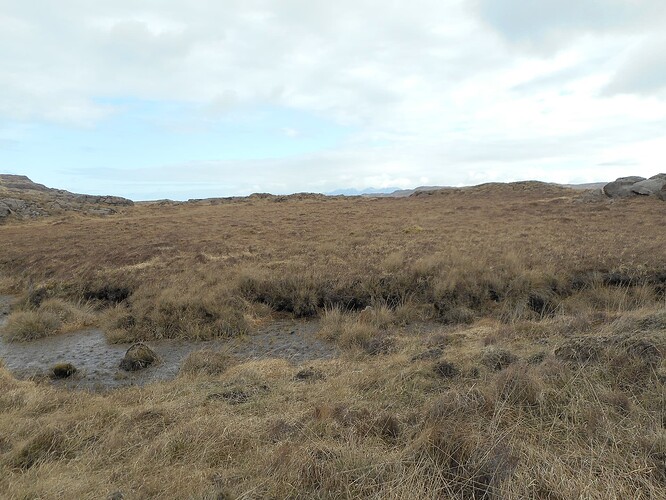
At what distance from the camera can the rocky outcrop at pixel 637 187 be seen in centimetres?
3150

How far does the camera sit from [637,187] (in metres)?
33.1

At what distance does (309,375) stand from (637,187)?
3632cm

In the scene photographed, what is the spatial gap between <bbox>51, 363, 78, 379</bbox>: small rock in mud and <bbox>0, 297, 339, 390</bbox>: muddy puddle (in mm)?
138

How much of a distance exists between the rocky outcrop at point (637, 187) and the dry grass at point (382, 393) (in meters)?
21.5

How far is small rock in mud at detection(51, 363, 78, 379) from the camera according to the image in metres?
8.30

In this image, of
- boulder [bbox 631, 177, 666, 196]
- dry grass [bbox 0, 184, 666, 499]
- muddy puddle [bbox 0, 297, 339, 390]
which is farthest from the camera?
boulder [bbox 631, 177, 666, 196]

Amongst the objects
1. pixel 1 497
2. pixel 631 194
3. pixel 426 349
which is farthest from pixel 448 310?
pixel 631 194

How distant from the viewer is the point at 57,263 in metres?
17.3

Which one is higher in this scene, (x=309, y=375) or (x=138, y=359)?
(x=309, y=375)

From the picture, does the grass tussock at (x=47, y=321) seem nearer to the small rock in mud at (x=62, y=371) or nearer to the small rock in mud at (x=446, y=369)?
the small rock in mud at (x=62, y=371)

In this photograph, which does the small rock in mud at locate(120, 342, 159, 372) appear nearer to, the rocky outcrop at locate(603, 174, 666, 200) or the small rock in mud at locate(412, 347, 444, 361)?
the small rock in mud at locate(412, 347, 444, 361)

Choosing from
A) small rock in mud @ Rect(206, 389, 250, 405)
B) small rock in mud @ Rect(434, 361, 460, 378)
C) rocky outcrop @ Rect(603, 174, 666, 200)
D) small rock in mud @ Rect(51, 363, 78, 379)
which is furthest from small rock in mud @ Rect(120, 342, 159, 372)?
rocky outcrop @ Rect(603, 174, 666, 200)

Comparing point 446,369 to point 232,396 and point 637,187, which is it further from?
point 637,187

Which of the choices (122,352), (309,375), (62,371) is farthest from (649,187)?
(62,371)
